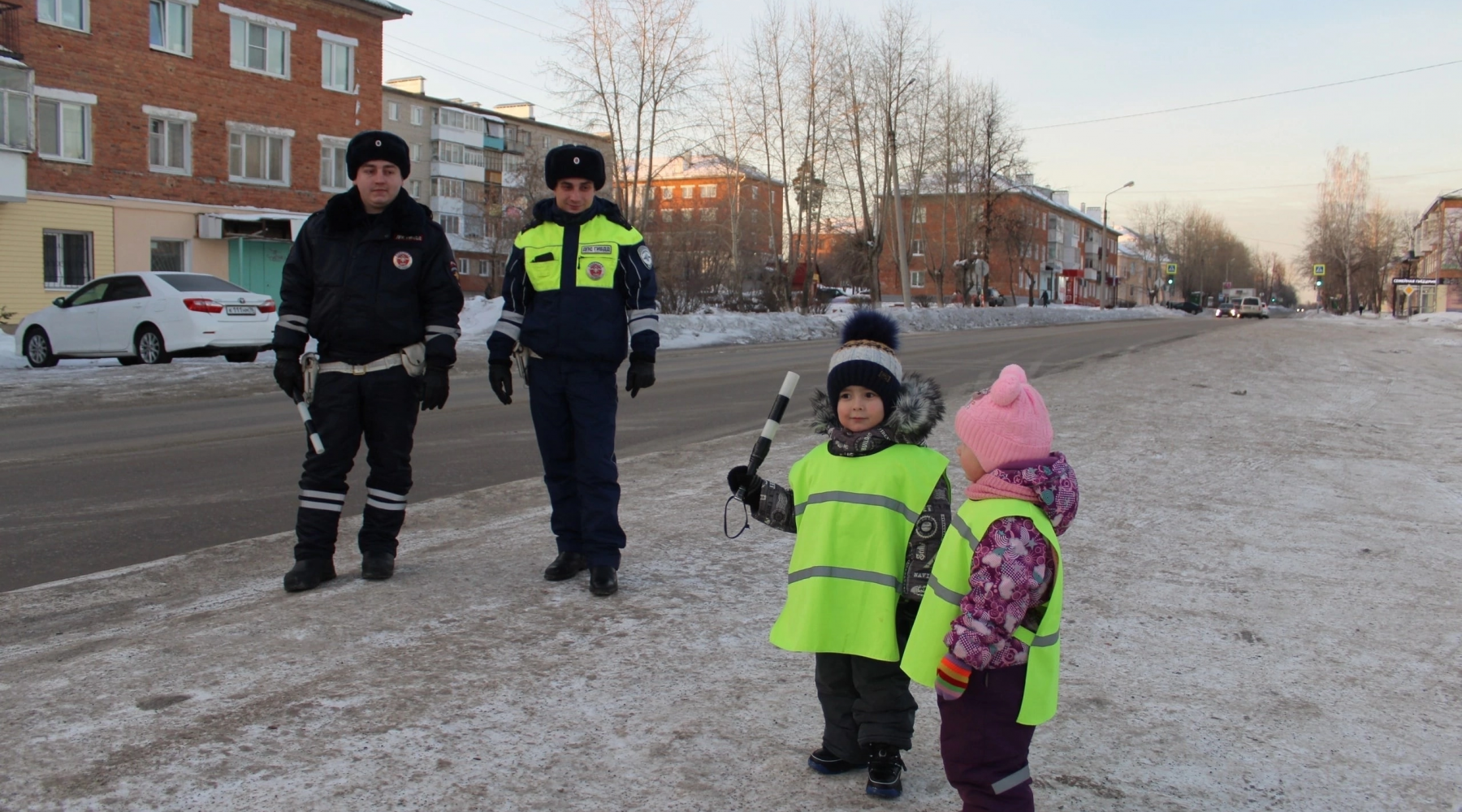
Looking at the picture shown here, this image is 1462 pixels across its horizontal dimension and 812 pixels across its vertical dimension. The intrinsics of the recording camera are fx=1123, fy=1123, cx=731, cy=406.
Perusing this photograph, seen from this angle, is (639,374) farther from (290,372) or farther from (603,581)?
(290,372)

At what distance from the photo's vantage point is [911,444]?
2.82 meters

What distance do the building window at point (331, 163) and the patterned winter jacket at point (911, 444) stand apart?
116 ft

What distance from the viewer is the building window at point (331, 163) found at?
117 ft

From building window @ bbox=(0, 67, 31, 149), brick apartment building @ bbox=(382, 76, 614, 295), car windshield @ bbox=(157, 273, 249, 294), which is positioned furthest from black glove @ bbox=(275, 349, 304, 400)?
brick apartment building @ bbox=(382, 76, 614, 295)

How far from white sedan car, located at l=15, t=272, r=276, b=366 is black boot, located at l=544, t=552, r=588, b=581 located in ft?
46.1

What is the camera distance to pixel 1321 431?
382 inches

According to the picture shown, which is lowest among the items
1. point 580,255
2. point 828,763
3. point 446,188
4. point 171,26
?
point 828,763

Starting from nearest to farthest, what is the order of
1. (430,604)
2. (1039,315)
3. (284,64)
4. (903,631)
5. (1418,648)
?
(903,631) < (1418,648) < (430,604) < (284,64) < (1039,315)

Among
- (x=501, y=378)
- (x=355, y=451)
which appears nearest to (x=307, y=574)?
(x=355, y=451)

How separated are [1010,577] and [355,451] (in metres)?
3.21

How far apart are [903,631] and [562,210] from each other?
8.21 ft

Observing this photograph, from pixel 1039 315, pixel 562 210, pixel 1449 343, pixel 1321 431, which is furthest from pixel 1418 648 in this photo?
pixel 1039 315

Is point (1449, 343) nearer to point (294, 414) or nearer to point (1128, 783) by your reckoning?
point (294, 414)

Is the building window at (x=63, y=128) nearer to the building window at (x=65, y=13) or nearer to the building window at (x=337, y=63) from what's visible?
the building window at (x=65, y=13)
